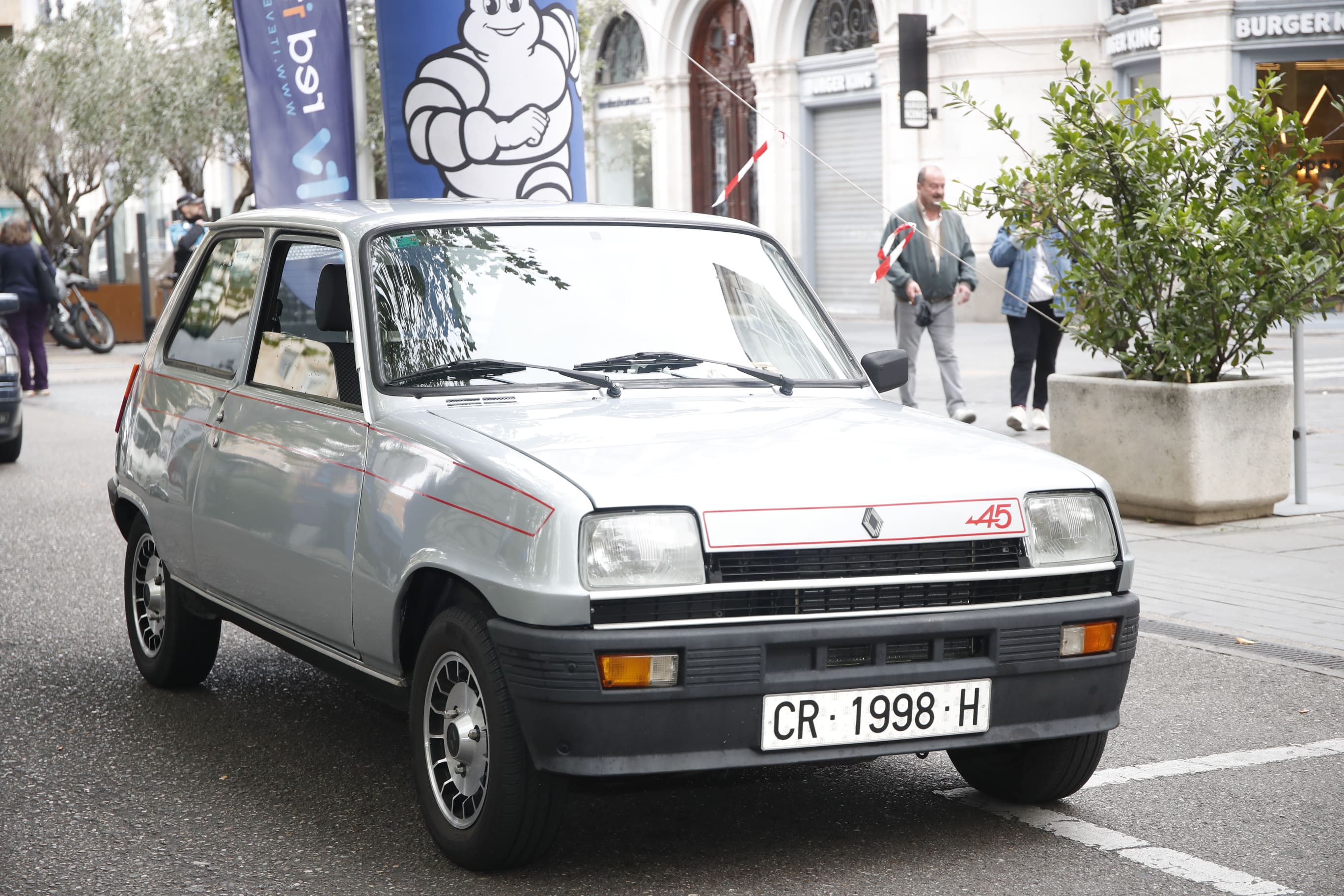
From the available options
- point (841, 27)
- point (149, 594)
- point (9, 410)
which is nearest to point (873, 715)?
point (149, 594)

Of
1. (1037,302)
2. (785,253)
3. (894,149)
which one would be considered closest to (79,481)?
(1037,302)

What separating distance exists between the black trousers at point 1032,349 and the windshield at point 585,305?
7.97 meters

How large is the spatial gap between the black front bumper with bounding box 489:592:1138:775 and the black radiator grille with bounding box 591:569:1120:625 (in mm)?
39

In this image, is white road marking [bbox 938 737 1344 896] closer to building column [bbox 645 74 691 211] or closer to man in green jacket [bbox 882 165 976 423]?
man in green jacket [bbox 882 165 976 423]

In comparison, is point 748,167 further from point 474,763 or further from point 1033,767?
point 474,763

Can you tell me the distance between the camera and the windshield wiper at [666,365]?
4.73m

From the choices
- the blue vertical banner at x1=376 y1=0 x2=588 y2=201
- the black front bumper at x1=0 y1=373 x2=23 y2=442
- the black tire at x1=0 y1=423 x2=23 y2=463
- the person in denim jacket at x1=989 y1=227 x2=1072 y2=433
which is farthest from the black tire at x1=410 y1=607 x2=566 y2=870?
the black tire at x1=0 y1=423 x2=23 y2=463

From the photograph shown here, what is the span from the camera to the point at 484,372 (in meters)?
4.62

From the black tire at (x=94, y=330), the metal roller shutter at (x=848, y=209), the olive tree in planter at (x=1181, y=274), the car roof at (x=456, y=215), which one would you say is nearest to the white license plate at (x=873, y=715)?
the car roof at (x=456, y=215)

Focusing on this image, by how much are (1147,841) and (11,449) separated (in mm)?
Answer: 11063

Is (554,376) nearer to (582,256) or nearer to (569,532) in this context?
(582,256)

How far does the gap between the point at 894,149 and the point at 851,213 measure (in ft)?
8.60

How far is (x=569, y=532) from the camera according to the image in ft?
12.0

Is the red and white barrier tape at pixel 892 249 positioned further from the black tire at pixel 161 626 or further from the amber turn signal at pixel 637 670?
the amber turn signal at pixel 637 670
